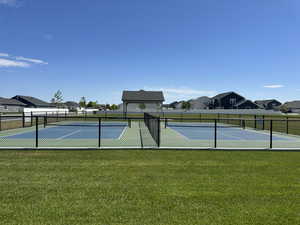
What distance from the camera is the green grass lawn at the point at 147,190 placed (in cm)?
403

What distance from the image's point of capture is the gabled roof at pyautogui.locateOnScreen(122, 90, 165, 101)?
69875mm

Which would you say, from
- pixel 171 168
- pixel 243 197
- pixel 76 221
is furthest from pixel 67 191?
pixel 243 197

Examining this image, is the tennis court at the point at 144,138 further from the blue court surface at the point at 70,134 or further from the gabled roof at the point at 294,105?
the gabled roof at the point at 294,105

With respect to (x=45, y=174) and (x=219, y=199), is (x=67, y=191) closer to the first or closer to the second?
(x=45, y=174)

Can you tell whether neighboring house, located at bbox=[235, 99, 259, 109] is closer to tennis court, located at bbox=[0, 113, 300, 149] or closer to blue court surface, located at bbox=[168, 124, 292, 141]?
blue court surface, located at bbox=[168, 124, 292, 141]

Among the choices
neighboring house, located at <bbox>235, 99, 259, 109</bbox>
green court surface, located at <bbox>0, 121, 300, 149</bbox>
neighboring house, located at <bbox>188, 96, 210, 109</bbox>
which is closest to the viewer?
green court surface, located at <bbox>0, 121, 300, 149</bbox>

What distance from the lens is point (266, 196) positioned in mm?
4977

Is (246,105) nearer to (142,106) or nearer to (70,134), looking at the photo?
(142,106)

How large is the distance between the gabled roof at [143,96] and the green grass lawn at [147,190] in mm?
61332

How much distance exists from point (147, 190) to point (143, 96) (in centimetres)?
6603

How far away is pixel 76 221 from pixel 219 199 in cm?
280

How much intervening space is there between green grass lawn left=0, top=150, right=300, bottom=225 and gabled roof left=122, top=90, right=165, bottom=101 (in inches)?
2415

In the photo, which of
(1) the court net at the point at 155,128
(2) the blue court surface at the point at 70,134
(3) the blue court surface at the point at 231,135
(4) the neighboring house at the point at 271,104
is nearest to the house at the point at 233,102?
(4) the neighboring house at the point at 271,104

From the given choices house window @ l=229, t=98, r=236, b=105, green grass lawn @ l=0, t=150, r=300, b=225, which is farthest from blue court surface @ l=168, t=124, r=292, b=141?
house window @ l=229, t=98, r=236, b=105
